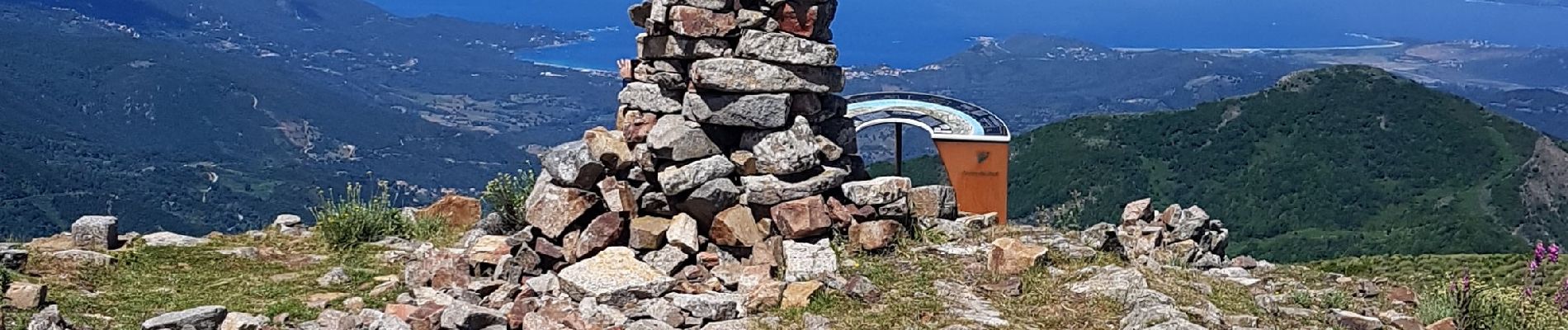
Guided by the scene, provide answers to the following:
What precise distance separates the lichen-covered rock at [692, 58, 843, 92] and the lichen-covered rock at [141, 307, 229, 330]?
440 cm

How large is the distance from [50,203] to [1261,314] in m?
113

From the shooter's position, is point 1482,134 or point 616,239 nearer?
point 616,239

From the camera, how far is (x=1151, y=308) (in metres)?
9.40

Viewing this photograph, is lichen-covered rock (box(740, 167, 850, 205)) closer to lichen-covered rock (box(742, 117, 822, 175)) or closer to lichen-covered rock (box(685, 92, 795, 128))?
lichen-covered rock (box(742, 117, 822, 175))

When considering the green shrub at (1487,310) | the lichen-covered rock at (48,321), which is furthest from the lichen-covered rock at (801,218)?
the lichen-covered rock at (48,321)

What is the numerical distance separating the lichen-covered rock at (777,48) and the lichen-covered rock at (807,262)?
64.4 inches

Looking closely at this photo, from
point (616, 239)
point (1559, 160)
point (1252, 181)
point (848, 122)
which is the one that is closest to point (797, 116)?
point (848, 122)

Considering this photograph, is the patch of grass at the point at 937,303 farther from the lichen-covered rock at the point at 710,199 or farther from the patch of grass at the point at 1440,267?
the patch of grass at the point at 1440,267

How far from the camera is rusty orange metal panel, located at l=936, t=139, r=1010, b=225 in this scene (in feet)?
47.7

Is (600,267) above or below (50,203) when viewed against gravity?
above

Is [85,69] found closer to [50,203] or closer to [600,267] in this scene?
[50,203]

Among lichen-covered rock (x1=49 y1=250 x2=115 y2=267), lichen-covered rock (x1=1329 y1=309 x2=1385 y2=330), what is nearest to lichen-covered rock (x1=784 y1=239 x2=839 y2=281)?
lichen-covered rock (x1=1329 y1=309 x2=1385 y2=330)

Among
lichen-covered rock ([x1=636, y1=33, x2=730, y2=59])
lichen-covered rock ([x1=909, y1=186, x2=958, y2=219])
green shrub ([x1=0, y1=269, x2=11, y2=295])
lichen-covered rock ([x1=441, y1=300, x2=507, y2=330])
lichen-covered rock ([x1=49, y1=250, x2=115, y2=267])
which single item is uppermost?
lichen-covered rock ([x1=636, y1=33, x2=730, y2=59])

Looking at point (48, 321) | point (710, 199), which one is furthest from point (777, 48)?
point (48, 321)
